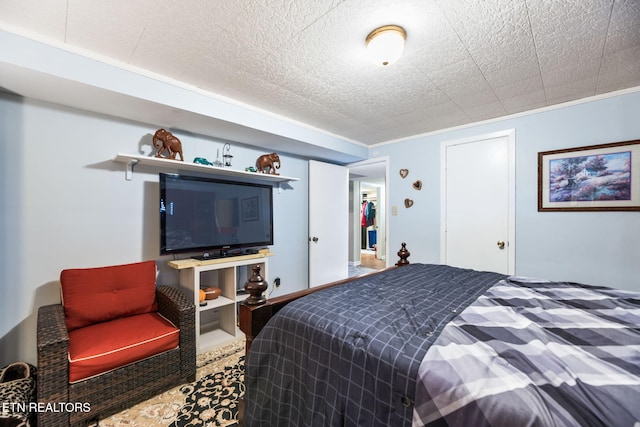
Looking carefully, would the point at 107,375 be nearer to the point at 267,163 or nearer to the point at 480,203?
the point at 267,163

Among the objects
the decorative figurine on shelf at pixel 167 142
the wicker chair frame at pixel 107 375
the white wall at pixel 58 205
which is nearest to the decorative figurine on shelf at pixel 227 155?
the decorative figurine on shelf at pixel 167 142

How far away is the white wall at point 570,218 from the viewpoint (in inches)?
86.6

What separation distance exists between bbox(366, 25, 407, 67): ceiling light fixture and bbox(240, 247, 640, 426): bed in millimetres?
1380

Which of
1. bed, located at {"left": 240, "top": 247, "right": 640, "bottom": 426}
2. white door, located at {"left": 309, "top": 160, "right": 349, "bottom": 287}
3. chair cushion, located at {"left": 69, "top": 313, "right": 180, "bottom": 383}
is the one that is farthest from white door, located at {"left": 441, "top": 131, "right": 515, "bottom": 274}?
chair cushion, located at {"left": 69, "top": 313, "right": 180, "bottom": 383}

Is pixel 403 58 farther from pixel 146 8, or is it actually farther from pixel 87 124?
pixel 87 124

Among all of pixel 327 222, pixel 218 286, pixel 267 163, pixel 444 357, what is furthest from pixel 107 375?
pixel 327 222

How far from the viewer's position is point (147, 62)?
5.91ft

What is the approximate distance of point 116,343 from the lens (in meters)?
1.58

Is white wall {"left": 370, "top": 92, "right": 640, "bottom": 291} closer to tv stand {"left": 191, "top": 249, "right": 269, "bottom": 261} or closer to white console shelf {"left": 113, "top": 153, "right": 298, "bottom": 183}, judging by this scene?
tv stand {"left": 191, "top": 249, "right": 269, "bottom": 261}

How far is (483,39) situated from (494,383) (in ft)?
5.92

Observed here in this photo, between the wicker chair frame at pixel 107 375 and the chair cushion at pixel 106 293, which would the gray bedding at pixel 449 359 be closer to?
the wicker chair frame at pixel 107 375

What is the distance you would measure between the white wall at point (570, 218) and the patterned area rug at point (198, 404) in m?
2.55

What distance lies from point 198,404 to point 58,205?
1756 millimetres

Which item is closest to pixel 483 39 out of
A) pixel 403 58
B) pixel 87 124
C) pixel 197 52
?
pixel 403 58
